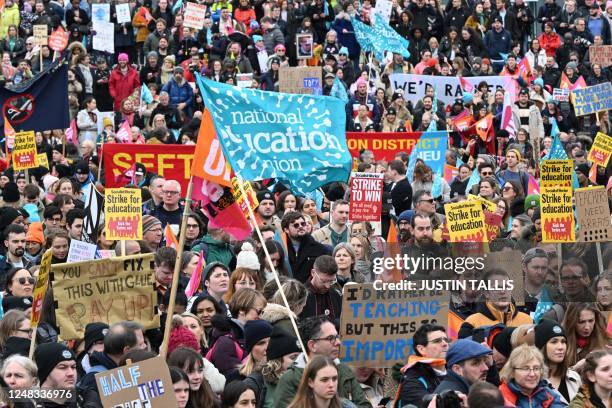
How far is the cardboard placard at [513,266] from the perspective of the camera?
12055 millimetres

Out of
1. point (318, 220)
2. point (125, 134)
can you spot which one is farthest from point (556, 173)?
point (125, 134)

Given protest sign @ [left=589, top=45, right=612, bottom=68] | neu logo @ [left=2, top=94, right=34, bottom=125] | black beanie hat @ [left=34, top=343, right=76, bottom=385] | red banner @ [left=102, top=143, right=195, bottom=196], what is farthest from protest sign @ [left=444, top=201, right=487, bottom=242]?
protest sign @ [left=589, top=45, right=612, bottom=68]

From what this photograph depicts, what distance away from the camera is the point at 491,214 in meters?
16.5

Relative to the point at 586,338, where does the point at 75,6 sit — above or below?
above

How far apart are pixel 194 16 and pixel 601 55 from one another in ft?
22.5

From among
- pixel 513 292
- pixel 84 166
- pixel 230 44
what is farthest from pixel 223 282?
pixel 230 44

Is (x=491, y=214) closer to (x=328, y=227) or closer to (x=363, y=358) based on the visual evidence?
(x=328, y=227)

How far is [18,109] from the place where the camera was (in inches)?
798

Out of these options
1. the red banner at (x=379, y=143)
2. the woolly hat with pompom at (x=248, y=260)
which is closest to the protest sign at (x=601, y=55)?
the red banner at (x=379, y=143)

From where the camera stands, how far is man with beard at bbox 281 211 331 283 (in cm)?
1423

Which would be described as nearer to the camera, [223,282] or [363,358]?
[363,358]

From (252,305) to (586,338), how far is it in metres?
2.18

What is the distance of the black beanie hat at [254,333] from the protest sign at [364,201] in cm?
568

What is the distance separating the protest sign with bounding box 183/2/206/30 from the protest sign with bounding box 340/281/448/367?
60.7ft
